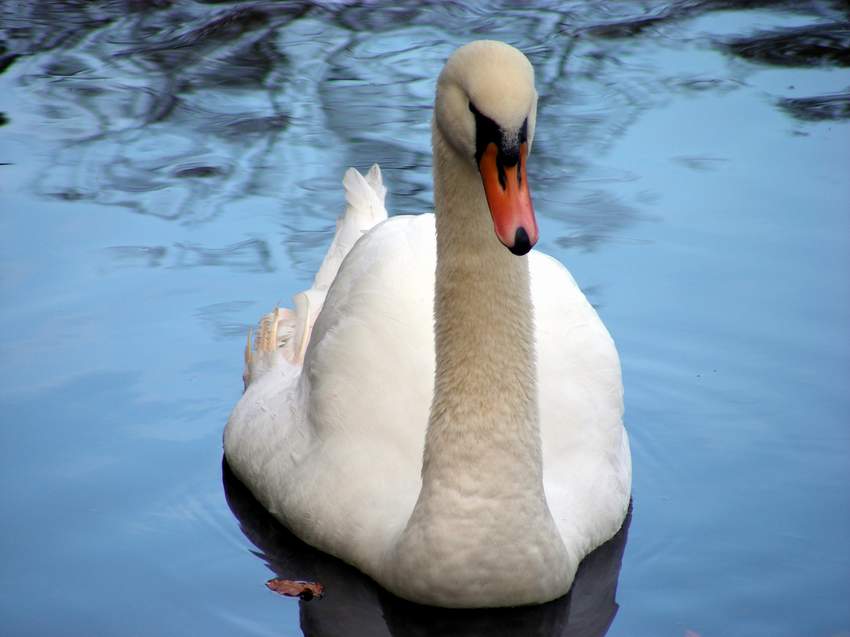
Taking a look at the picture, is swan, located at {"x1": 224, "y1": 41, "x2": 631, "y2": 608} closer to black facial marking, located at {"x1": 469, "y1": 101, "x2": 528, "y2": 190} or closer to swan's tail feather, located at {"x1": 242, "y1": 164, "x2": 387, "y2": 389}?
black facial marking, located at {"x1": 469, "y1": 101, "x2": 528, "y2": 190}

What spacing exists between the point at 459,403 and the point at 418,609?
0.71 metres

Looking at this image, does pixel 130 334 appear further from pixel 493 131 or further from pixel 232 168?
pixel 493 131

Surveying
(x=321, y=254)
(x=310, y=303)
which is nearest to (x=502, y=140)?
(x=310, y=303)

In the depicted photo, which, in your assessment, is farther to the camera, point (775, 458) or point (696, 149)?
point (696, 149)

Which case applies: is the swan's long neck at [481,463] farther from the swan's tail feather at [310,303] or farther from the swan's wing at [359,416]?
the swan's tail feather at [310,303]

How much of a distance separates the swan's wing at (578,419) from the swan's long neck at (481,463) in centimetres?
38

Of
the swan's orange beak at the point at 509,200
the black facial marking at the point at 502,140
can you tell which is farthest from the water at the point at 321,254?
the black facial marking at the point at 502,140

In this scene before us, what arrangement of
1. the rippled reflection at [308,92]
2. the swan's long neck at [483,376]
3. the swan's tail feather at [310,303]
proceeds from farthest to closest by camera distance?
the rippled reflection at [308,92]
the swan's tail feather at [310,303]
the swan's long neck at [483,376]

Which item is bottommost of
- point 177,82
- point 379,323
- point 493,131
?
point 177,82

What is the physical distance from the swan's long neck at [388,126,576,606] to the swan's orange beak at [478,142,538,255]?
20.9 inches

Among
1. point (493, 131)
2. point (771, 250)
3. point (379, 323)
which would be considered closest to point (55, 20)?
point (771, 250)

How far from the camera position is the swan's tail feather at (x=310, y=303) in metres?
6.44

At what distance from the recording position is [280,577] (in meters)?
5.26

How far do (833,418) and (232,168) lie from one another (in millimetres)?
4070
